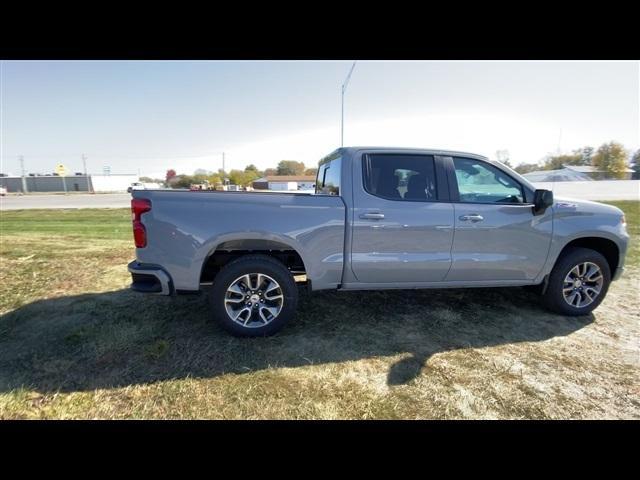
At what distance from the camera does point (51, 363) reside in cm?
284

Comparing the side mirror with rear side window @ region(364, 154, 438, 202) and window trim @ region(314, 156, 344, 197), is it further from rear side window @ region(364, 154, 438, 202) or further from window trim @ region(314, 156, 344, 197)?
window trim @ region(314, 156, 344, 197)

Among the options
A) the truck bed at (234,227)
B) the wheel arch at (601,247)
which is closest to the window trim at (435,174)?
the truck bed at (234,227)

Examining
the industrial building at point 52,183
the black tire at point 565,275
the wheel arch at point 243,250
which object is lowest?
the black tire at point 565,275

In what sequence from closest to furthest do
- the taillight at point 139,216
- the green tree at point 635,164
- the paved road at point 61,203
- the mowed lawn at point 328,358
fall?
the mowed lawn at point 328,358 → the taillight at point 139,216 → the paved road at point 61,203 → the green tree at point 635,164

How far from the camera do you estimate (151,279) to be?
314cm

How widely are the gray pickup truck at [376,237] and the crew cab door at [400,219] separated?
0.04 feet

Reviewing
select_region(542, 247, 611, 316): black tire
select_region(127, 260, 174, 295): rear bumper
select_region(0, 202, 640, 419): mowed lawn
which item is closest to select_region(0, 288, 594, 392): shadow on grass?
select_region(0, 202, 640, 419): mowed lawn

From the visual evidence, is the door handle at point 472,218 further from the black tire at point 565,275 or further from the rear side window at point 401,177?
the black tire at point 565,275

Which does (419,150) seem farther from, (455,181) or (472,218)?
(472,218)

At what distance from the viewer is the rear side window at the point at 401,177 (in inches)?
135

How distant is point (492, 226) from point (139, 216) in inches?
144

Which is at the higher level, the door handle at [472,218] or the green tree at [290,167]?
the green tree at [290,167]

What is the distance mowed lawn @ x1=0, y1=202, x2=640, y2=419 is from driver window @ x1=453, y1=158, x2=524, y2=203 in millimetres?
1432
